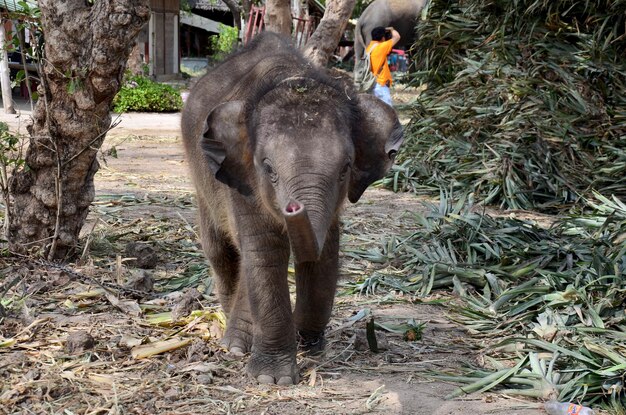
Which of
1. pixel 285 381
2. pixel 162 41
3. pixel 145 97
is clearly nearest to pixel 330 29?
pixel 285 381

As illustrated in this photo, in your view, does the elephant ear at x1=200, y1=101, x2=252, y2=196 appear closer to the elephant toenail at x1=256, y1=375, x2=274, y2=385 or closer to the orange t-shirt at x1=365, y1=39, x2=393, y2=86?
the elephant toenail at x1=256, y1=375, x2=274, y2=385

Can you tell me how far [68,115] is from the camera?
19.4 feet

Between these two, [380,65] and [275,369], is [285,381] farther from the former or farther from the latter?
[380,65]

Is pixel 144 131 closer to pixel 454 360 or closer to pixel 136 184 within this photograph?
pixel 136 184

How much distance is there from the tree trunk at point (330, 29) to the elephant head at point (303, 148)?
6.61m

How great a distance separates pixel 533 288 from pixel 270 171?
242 centimetres

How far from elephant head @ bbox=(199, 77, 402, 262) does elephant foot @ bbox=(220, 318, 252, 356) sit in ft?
2.77

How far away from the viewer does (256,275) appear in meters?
4.21

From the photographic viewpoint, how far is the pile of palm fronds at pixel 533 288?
4305 mm

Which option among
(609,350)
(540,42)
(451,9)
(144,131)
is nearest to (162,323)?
(609,350)

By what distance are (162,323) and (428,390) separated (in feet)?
5.28

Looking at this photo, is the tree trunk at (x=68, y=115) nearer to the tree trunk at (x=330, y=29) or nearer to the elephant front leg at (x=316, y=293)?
the elephant front leg at (x=316, y=293)

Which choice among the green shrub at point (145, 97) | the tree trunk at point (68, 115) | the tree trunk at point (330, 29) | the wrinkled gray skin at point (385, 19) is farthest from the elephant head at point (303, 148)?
the wrinkled gray skin at point (385, 19)

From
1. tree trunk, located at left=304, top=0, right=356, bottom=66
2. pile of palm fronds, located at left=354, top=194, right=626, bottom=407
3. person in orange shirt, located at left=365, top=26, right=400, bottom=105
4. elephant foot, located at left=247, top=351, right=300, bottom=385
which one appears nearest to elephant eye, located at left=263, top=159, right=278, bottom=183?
elephant foot, located at left=247, top=351, right=300, bottom=385
